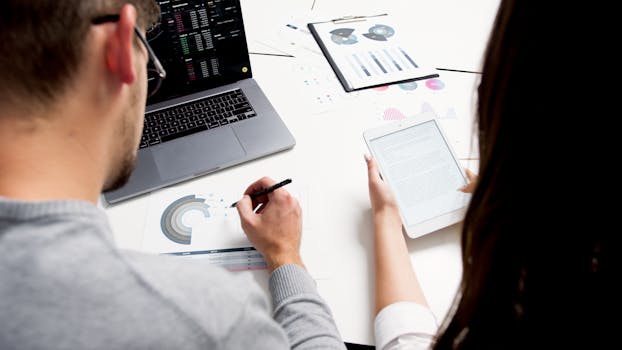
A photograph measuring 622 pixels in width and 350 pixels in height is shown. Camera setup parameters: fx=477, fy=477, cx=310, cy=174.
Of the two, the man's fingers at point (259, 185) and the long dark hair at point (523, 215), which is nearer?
the long dark hair at point (523, 215)

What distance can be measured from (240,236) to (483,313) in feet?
1.58

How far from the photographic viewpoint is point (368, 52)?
1314 mm

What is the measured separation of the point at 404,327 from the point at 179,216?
474mm

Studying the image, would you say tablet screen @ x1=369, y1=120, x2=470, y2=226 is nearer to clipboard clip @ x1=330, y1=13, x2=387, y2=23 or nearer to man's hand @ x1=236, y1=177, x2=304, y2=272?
man's hand @ x1=236, y1=177, x2=304, y2=272

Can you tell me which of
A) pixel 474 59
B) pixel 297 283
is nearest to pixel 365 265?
pixel 297 283

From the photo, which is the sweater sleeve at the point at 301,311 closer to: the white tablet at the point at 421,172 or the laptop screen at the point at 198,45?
the white tablet at the point at 421,172

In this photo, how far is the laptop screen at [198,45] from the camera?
107 centimetres

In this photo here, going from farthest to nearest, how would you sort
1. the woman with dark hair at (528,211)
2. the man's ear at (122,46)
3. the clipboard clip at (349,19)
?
the clipboard clip at (349,19)
the man's ear at (122,46)
the woman with dark hair at (528,211)

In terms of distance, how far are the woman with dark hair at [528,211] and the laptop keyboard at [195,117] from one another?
0.67 metres

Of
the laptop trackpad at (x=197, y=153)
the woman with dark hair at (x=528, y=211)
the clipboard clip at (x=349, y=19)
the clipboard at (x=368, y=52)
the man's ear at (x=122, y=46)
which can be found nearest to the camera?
the woman with dark hair at (x=528, y=211)

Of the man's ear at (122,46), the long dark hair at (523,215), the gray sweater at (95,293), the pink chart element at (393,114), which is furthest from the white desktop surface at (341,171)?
the man's ear at (122,46)

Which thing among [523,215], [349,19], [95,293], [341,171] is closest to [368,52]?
[349,19]

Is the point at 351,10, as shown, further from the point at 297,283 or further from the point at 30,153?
the point at 30,153

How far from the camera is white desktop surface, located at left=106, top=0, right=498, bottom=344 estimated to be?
83cm
